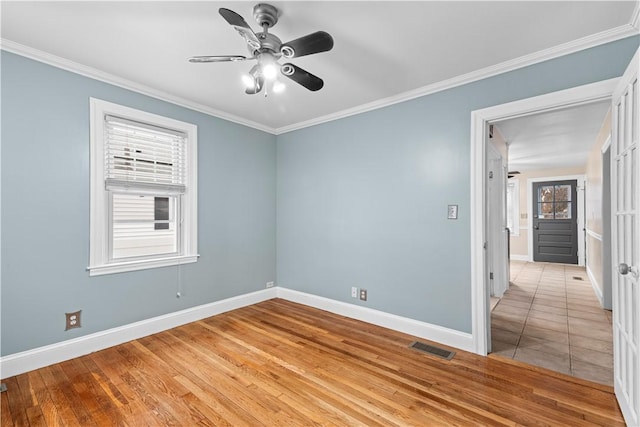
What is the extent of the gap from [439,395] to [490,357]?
0.85 m

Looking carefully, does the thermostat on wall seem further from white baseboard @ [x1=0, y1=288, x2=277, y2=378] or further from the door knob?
white baseboard @ [x1=0, y1=288, x2=277, y2=378]

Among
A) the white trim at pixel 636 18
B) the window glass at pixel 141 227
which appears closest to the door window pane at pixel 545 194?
the white trim at pixel 636 18

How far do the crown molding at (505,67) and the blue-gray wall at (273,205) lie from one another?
50 millimetres

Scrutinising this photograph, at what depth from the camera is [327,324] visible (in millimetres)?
A: 3365

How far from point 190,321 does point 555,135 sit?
5803mm

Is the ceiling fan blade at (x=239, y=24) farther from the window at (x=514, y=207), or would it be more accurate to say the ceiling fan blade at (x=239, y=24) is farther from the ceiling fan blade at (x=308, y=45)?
the window at (x=514, y=207)

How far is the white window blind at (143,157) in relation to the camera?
2820 millimetres

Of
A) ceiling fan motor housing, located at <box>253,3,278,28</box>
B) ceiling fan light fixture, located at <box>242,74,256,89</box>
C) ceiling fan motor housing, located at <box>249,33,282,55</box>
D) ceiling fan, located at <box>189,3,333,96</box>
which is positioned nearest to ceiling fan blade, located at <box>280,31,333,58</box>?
ceiling fan, located at <box>189,3,333,96</box>

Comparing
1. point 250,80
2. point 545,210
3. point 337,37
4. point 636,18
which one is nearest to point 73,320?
point 250,80

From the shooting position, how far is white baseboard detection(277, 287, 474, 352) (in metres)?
2.77

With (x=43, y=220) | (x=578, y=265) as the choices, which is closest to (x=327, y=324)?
(x=43, y=220)

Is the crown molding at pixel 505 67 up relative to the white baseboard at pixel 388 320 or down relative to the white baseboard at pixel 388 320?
up

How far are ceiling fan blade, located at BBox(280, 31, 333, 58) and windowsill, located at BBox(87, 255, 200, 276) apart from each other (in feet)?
8.06

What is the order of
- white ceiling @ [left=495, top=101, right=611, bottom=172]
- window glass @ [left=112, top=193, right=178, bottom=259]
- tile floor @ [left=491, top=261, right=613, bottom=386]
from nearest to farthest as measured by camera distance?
tile floor @ [left=491, top=261, right=613, bottom=386], window glass @ [left=112, top=193, right=178, bottom=259], white ceiling @ [left=495, top=101, right=611, bottom=172]
